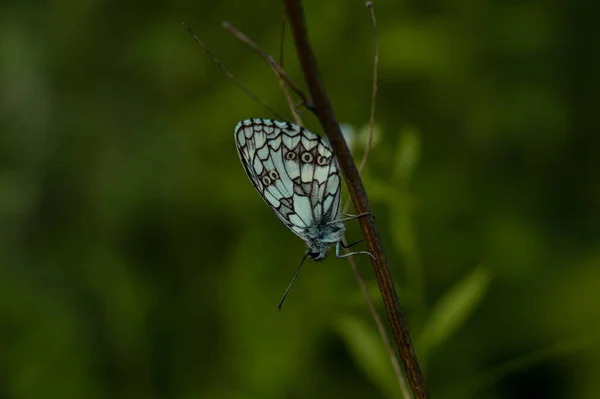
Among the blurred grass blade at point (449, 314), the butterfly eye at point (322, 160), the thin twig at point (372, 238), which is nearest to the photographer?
the thin twig at point (372, 238)

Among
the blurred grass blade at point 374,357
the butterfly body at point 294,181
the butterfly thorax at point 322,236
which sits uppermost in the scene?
the butterfly body at point 294,181

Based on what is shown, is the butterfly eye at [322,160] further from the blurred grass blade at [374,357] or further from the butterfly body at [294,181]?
the blurred grass blade at [374,357]

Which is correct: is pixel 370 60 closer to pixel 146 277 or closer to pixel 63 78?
pixel 146 277

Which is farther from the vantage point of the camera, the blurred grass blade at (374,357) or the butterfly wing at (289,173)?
the blurred grass blade at (374,357)

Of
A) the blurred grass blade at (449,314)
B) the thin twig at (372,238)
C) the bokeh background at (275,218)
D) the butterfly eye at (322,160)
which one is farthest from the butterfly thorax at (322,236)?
the bokeh background at (275,218)

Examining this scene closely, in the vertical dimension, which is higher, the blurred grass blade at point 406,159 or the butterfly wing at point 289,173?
the butterfly wing at point 289,173

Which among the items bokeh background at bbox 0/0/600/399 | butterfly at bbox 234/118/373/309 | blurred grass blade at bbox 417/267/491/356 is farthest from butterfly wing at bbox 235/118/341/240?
bokeh background at bbox 0/0/600/399

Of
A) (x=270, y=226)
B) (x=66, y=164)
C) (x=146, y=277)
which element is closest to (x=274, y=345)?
(x=270, y=226)
